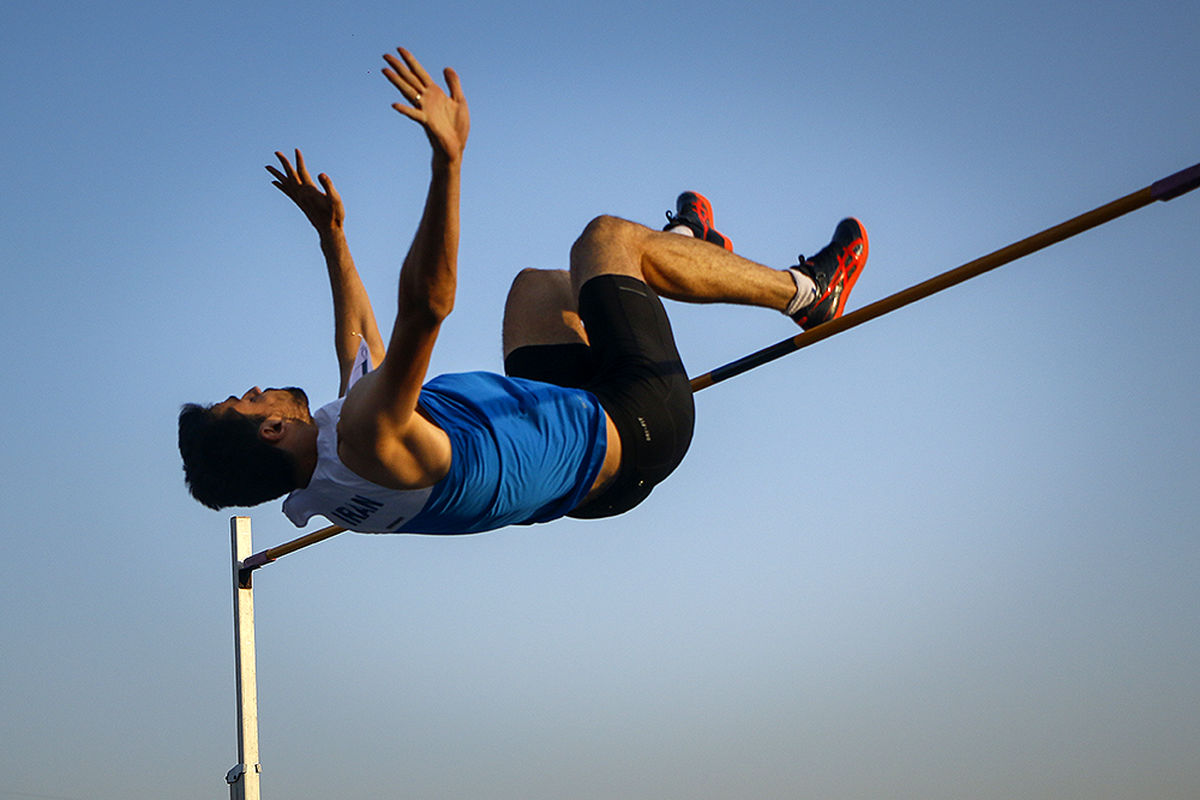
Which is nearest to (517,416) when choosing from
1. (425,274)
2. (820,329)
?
(425,274)

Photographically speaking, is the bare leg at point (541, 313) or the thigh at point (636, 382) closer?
the thigh at point (636, 382)

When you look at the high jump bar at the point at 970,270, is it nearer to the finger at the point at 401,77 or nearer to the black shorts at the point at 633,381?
the black shorts at the point at 633,381

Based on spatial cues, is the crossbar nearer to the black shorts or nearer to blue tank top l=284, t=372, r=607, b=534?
the black shorts

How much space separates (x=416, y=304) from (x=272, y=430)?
671 millimetres

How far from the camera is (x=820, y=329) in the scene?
3588 millimetres

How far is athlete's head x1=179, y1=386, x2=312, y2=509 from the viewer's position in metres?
2.83

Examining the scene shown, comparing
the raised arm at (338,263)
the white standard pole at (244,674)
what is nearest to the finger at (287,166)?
the raised arm at (338,263)

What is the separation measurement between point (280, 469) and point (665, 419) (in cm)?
91

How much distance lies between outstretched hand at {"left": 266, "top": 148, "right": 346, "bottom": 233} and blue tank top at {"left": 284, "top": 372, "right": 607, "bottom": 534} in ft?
2.85

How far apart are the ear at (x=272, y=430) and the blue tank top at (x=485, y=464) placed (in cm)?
8

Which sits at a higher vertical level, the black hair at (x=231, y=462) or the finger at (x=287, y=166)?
the finger at (x=287, y=166)

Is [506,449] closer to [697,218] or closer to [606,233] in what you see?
[606,233]

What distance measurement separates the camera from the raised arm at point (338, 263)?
11.6 ft

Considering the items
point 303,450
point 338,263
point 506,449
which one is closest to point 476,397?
point 506,449
